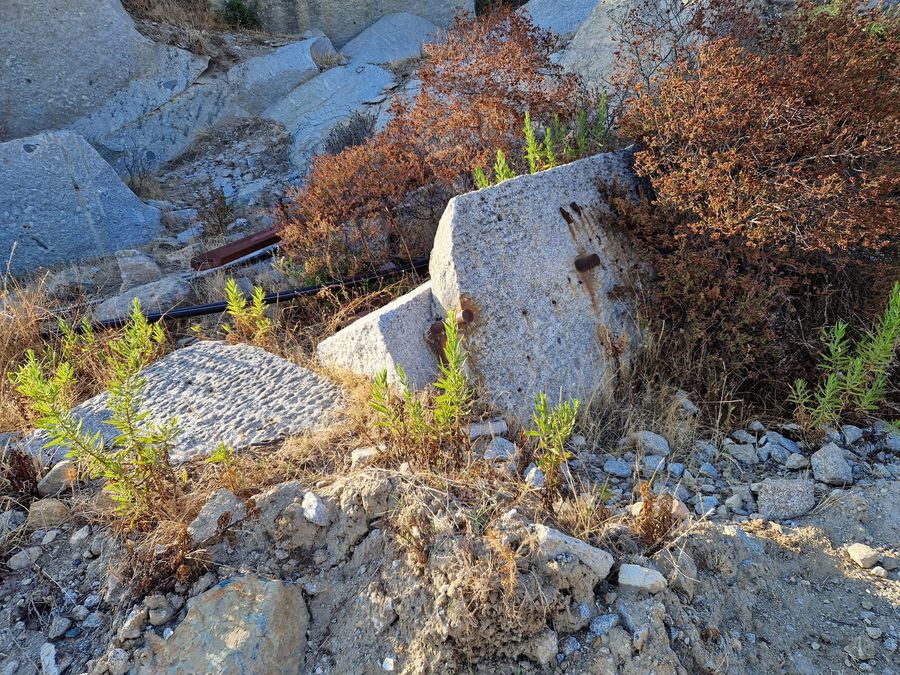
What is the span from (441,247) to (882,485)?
2458 millimetres

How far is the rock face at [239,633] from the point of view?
85.7 inches

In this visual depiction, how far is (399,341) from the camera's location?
132 inches

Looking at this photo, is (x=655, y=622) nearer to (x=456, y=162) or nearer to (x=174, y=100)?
(x=456, y=162)

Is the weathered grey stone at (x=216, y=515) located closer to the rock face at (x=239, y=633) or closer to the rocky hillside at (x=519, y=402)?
the rocky hillside at (x=519, y=402)

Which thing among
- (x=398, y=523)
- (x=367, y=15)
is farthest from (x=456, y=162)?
(x=367, y=15)

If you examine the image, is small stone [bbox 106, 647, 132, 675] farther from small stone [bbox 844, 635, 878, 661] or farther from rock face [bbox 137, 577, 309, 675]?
small stone [bbox 844, 635, 878, 661]

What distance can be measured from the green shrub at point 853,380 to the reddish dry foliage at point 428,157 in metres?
2.52

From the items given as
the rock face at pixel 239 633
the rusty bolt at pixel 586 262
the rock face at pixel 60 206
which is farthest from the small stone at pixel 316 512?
the rock face at pixel 60 206

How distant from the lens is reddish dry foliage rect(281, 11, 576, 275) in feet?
15.0

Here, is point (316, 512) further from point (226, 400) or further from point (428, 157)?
point (428, 157)

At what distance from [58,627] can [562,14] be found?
9.58 metres

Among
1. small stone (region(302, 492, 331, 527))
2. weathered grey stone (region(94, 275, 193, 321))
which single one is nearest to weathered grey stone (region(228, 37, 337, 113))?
weathered grey stone (region(94, 275, 193, 321))

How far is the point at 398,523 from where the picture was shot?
2.45 m

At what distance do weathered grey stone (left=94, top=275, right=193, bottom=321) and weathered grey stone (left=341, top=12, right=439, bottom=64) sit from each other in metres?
8.10
